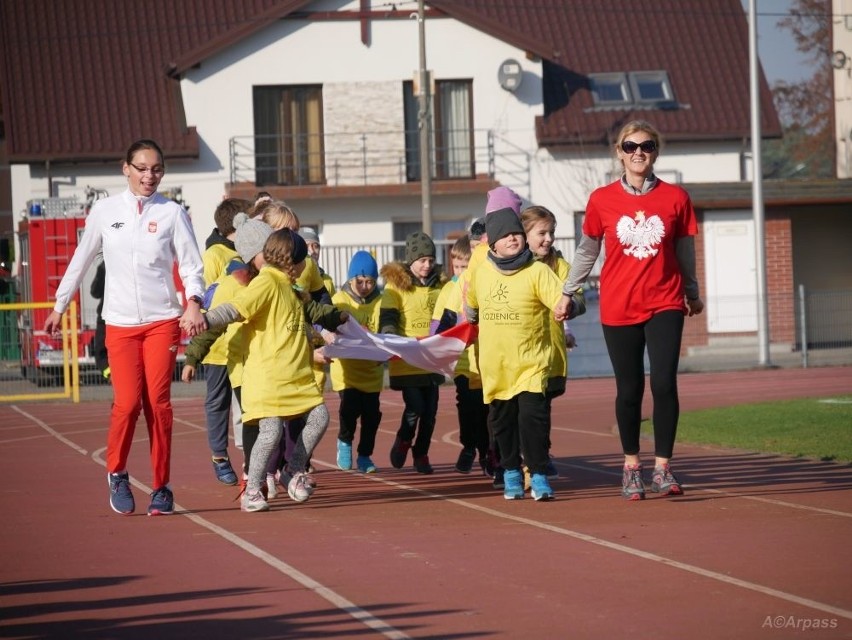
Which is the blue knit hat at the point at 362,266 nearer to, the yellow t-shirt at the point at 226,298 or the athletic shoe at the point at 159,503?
the yellow t-shirt at the point at 226,298

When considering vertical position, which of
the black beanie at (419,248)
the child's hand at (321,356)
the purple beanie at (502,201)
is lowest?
the child's hand at (321,356)

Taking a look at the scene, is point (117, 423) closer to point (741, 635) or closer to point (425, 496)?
point (425, 496)

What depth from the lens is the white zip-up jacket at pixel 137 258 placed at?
10008 millimetres

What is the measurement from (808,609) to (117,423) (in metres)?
5.09

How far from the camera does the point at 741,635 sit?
6.05m

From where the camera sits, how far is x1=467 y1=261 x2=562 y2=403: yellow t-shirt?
10.3 metres

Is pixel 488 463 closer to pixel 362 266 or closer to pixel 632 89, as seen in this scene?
pixel 362 266

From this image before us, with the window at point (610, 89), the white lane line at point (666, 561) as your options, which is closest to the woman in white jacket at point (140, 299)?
the white lane line at point (666, 561)

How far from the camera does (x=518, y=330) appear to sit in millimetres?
10297

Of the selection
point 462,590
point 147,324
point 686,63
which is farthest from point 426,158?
point 462,590

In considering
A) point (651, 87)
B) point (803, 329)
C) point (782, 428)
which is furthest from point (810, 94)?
point (782, 428)

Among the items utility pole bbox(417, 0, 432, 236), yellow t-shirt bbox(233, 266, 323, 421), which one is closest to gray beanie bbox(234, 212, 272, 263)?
yellow t-shirt bbox(233, 266, 323, 421)

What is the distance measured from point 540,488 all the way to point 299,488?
5.35 ft

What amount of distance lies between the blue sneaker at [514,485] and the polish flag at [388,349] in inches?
66.8
